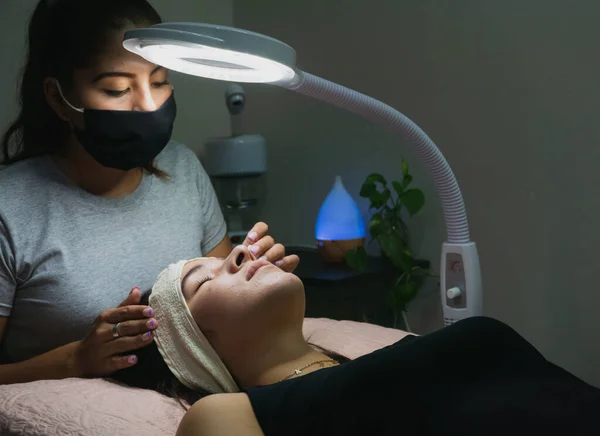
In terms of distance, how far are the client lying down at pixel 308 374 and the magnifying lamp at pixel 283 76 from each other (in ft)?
0.77

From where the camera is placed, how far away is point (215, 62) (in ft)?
3.68

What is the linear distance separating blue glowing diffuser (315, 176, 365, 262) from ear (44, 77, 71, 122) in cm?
103

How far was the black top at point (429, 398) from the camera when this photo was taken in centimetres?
105

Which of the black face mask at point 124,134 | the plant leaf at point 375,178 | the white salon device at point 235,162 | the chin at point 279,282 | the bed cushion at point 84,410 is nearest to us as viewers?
the bed cushion at point 84,410

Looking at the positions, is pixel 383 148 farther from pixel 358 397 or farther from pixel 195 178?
pixel 358 397

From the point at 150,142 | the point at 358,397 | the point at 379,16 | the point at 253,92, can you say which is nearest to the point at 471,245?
the point at 358,397

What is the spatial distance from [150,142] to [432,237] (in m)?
1.14

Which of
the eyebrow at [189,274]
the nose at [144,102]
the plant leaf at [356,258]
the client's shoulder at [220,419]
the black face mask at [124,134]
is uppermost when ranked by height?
the nose at [144,102]

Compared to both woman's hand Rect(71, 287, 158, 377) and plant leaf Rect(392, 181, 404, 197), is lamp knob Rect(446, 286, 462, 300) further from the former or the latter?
plant leaf Rect(392, 181, 404, 197)

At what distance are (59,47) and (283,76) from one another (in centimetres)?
76

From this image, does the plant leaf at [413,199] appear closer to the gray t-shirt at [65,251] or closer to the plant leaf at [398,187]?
the plant leaf at [398,187]

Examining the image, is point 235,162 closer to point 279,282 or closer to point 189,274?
point 189,274

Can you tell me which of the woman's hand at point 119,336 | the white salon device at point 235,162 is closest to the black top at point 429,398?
the woman's hand at point 119,336

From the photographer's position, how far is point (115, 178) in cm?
174
